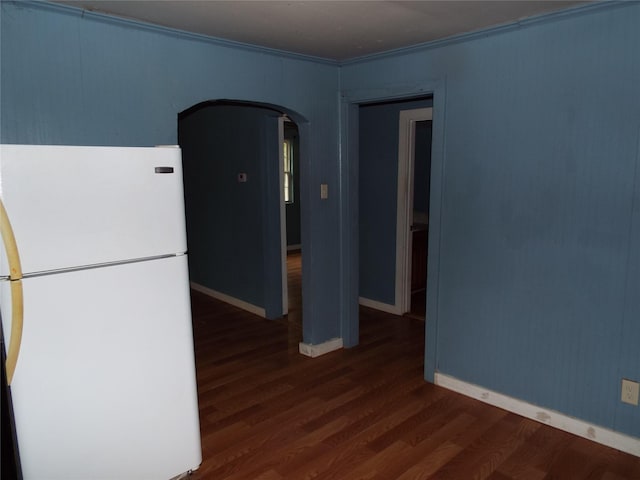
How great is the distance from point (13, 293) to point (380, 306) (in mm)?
3790

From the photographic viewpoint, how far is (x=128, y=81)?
8.33 ft

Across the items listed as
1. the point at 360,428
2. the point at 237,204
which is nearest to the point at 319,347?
the point at 360,428

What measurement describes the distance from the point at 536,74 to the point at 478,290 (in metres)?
1.30

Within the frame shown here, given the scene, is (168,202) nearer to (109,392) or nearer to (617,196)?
(109,392)

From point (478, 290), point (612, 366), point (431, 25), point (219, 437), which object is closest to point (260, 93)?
point (431, 25)

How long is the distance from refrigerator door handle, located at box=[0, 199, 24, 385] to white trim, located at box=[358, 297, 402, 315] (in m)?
3.68

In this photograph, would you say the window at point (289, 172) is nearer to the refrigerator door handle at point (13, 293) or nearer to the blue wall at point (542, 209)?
the blue wall at point (542, 209)

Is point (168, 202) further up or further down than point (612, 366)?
further up

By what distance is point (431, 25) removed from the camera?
8.66 feet

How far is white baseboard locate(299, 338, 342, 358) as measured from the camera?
3.78 m

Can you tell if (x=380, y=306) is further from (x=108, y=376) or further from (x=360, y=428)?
(x=108, y=376)

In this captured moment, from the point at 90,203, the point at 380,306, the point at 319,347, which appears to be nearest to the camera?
the point at 90,203

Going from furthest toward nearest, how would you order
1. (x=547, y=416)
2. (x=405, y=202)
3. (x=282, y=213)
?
1. (x=405, y=202)
2. (x=282, y=213)
3. (x=547, y=416)

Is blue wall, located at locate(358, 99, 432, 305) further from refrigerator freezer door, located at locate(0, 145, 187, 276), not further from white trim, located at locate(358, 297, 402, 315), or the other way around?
refrigerator freezer door, located at locate(0, 145, 187, 276)
